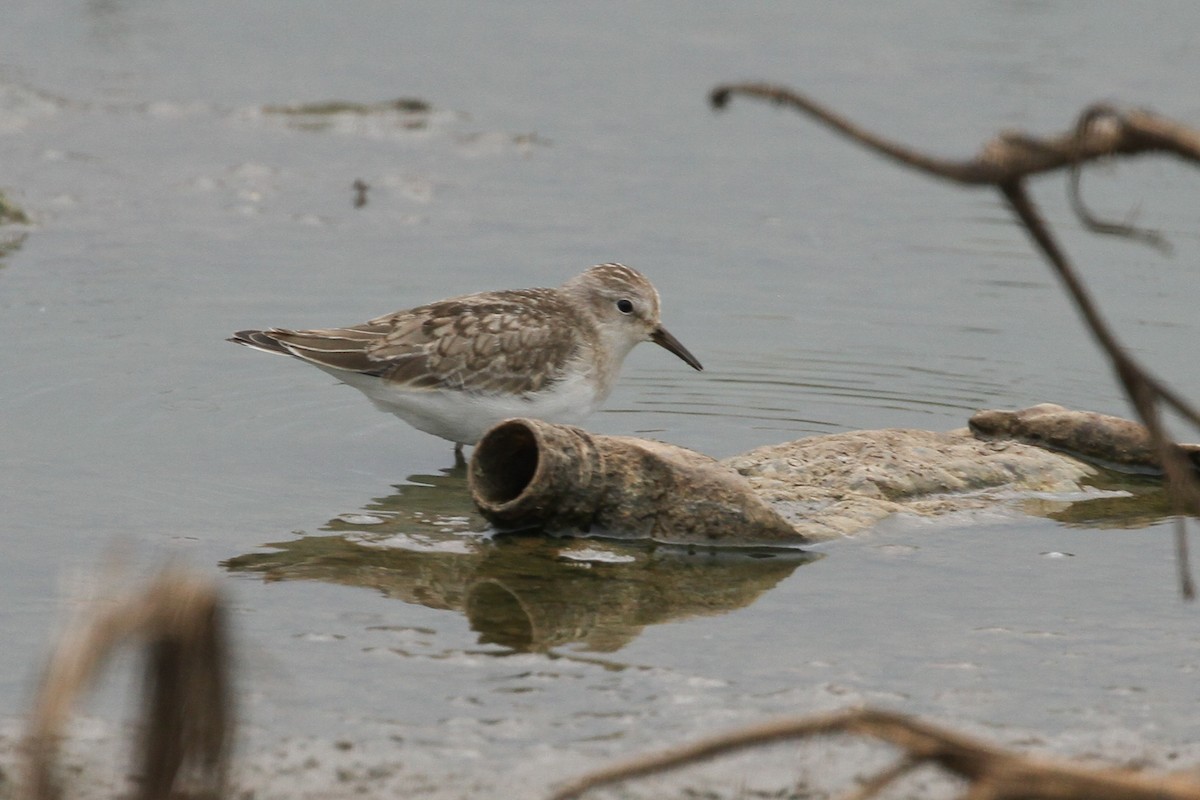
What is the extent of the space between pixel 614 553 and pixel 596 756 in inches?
89.9

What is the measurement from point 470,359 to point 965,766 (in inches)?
266

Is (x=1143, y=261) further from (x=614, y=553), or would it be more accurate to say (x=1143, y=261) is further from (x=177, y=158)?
(x=177, y=158)

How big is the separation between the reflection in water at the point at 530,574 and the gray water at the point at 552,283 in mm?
29

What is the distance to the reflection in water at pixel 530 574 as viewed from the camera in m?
7.03

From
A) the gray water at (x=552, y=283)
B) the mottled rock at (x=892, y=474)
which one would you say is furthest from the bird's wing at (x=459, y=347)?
the mottled rock at (x=892, y=474)

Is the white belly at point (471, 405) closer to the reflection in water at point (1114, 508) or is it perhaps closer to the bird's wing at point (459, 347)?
the bird's wing at point (459, 347)

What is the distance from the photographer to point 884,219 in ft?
47.7

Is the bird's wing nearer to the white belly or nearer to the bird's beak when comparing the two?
the white belly

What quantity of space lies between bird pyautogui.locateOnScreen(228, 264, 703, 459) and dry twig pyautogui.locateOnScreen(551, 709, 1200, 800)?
627 cm

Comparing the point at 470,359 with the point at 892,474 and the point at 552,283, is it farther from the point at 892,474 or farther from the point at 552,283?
the point at 552,283

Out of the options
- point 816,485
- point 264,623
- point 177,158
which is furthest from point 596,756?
point 177,158

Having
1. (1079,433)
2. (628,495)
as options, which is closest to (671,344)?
(1079,433)

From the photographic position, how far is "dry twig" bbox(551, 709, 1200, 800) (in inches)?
121

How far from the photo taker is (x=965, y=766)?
3271 mm
